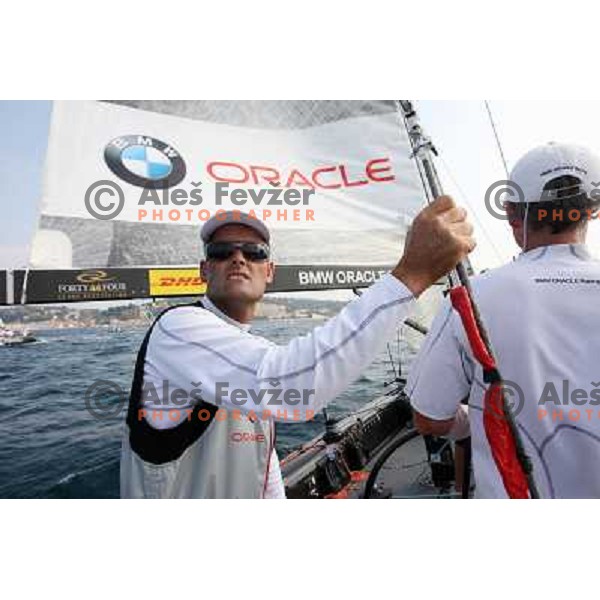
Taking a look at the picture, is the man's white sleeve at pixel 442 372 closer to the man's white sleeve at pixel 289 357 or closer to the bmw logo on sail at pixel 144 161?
the man's white sleeve at pixel 289 357

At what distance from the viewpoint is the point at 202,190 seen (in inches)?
99.7

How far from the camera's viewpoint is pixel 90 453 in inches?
189

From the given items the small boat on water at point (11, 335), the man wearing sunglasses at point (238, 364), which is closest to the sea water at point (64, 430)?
the small boat on water at point (11, 335)

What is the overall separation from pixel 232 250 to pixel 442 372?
69cm

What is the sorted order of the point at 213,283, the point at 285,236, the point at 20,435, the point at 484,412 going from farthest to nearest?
the point at 20,435
the point at 285,236
the point at 213,283
the point at 484,412

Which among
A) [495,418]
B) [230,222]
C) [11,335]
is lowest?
[495,418]

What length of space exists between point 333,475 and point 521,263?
3.05 meters

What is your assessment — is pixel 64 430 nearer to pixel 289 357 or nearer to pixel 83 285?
pixel 83 285

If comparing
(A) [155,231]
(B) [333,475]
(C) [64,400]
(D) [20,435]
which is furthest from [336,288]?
(C) [64,400]

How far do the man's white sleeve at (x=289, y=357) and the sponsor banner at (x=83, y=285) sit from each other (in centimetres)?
139

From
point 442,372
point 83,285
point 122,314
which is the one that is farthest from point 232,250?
point 122,314

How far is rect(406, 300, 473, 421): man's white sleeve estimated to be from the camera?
45.7 inches

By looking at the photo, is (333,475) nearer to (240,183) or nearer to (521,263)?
(240,183)

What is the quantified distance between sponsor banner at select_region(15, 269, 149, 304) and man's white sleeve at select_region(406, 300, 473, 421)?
1.60m
